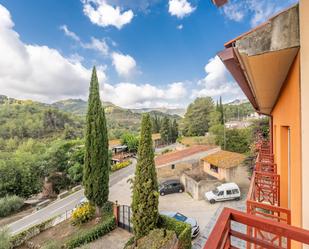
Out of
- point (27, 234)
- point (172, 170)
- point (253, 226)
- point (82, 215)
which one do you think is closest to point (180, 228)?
point (82, 215)

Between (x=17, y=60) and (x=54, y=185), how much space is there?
1916 cm

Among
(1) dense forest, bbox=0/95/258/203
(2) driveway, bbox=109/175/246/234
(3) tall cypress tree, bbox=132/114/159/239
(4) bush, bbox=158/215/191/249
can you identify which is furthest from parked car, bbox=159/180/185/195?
(1) dense forest, bbox=0/95/258/203

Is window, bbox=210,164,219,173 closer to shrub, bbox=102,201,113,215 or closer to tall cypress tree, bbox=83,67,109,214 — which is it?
shrub, bbox=102,201,113,215

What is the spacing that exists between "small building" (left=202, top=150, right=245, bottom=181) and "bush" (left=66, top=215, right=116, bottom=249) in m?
9.15

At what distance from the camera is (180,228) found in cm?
845

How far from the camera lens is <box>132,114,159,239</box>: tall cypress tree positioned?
835cm

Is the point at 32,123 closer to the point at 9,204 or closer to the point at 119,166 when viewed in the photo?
the point at 119,166

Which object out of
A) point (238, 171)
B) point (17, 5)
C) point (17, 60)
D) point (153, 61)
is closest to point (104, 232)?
point (238, 171)

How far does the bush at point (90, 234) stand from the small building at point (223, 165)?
A: 30.0 feet

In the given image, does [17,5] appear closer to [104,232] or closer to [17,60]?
[17,60]

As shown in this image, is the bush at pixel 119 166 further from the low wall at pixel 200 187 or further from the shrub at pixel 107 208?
the low wall at pixel 200 187

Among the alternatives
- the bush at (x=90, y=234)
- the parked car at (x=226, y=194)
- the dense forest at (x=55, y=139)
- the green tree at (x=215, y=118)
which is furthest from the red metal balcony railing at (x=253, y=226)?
the green tree at (x=215, y=118)

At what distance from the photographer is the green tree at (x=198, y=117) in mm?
41719

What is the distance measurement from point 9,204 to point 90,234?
10.1 m
